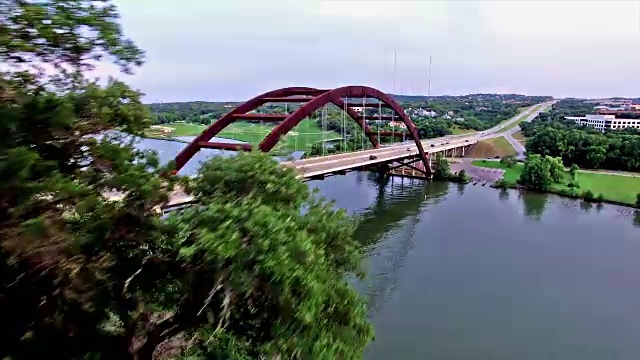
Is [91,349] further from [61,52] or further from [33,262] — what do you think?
[61,52]

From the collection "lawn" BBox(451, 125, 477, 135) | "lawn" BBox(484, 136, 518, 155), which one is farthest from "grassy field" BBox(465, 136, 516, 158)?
"lawn" BBox(451, 125, 477, 135)

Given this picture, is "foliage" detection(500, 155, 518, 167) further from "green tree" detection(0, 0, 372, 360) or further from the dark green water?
"green tree" detection(0, 0, 372, 360)

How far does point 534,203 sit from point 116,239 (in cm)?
2702

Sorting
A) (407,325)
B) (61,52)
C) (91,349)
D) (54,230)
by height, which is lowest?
(407,325)

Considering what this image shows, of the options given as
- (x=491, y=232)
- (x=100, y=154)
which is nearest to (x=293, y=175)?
(x=100, y=154)

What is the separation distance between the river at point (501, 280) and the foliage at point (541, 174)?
3916 mm

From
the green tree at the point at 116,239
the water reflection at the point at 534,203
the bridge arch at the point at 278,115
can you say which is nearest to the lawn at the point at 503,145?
the water reflection at the point at 534,203

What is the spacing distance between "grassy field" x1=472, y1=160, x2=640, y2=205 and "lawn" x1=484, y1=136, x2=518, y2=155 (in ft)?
27.3

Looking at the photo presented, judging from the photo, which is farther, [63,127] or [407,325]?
[407,325]

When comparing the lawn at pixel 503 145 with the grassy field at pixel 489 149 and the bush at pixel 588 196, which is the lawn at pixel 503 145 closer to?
the grassy field at pixel 489 149

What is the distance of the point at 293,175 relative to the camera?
22.9ft

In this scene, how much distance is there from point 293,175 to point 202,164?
51.8 inches

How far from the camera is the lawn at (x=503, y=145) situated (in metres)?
45.8

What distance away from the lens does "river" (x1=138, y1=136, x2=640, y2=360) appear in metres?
11.2
